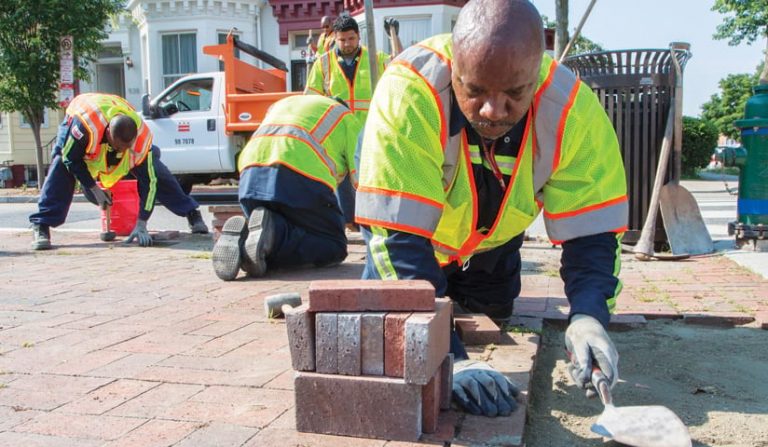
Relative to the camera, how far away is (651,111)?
5.77m

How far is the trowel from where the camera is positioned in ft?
6.15

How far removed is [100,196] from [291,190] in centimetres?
268

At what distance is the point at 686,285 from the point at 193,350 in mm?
2954

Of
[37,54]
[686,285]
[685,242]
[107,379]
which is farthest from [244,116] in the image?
[107,379]

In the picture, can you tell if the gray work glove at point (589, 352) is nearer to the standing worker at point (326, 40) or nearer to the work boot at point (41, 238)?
the work boot at point (41, 238)

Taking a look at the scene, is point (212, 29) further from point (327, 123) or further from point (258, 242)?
point (258, 242)

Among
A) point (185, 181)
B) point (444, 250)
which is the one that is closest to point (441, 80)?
point (444, 250)

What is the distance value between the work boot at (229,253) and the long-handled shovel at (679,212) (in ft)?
10.4

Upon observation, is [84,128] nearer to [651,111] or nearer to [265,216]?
[265,216]

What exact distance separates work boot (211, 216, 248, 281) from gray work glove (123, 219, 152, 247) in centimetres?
209

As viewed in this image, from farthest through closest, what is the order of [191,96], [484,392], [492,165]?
[191,96], [492,165], [484,392]

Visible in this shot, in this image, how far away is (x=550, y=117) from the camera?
232 cm

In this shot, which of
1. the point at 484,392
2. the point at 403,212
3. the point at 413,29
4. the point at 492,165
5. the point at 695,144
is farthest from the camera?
the point at 695,144

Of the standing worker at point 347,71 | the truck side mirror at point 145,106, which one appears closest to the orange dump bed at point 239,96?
the truck side mirror at point 145,106
